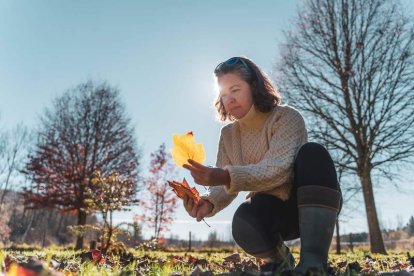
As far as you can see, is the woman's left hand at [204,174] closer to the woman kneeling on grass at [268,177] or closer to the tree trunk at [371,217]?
the woman kneeling on grass at [268,177]

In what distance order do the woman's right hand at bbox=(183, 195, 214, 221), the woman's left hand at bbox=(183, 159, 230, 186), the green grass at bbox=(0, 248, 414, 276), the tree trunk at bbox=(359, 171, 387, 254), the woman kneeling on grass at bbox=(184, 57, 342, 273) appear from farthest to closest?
the tree trunk at bbox=(359, 171, 387, 254)
the woman's right hand at bbox=(183, 195, 214, 221)
the woman kneeling on grass at bbox=(184, 57, 342, 273)
the woman's left hand at bbox=(183, 159, 230, 186)
the green grass at bbox=(0, 248, 414, 276)

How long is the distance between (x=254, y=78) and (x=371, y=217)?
1041 cm

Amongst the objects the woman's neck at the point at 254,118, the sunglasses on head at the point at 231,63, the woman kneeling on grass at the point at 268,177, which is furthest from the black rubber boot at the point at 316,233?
the sunglasses on head at the point at 231,63

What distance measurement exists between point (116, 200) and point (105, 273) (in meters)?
6.02

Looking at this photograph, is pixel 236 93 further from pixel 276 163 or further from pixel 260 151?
pixel 276 163

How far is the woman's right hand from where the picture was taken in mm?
2217

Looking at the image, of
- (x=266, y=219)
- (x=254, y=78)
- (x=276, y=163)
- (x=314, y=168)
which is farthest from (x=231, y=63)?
(x=266, y=219)

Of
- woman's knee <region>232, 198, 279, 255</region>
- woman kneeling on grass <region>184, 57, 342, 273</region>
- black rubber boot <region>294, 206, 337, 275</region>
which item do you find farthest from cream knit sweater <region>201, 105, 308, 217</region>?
black rubber boot <region>294, 206, 337, 275</region>

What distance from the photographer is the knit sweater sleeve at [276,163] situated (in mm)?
1888

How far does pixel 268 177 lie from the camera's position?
194cm

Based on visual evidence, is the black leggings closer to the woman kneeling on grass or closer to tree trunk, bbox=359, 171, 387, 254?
the woman kneeling on grass

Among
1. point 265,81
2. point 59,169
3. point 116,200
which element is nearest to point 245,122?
point 265,81

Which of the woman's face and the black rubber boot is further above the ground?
the woman's face

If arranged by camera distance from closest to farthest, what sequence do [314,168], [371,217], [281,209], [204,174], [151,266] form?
[204,174] < [314,168] < [281,209] < [151,266] < [371,217]
